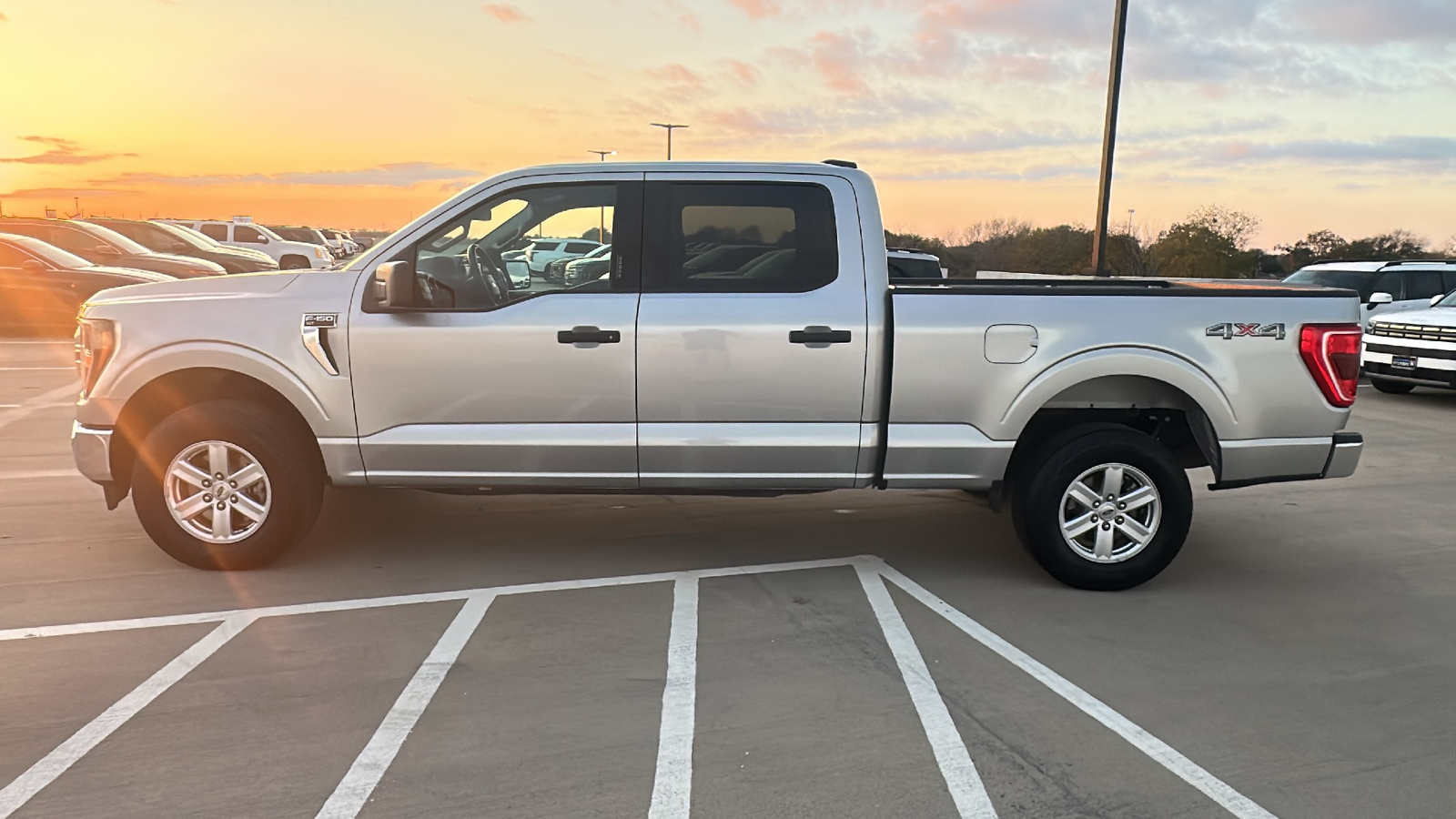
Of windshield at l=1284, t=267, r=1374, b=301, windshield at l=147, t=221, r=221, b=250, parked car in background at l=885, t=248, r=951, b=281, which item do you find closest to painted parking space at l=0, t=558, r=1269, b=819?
parked car in background at l=885, t=248, r=951, b=281

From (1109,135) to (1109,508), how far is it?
9.75 metres

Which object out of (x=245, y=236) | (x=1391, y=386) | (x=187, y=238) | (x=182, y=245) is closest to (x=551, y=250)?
(x=1391, y=386)

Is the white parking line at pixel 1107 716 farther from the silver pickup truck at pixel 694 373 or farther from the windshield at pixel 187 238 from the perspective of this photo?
the windshield at pixel 187 238

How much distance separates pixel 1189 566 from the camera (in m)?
5.74

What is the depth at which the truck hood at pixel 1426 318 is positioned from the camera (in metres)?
12.0

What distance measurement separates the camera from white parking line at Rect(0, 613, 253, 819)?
3172 mm

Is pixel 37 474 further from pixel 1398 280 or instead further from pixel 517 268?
pixel 1398 280

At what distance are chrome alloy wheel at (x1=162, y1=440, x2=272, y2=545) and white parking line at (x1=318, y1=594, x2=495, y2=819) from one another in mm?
1252

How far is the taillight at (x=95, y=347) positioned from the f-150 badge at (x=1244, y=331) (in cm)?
534

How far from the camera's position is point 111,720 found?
11.9ft

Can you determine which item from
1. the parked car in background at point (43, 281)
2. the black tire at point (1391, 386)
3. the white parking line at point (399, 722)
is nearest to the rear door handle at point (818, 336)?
the white parking line at point (399, 722)

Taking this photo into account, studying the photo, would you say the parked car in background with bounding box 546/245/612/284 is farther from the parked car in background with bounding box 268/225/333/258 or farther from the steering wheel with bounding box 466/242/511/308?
the parked car in background with bounding box 268/225/333/258

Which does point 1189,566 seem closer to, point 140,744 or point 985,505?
point 985,505

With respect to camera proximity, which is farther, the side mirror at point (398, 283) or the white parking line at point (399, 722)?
the side mirror at point (398, 283)
